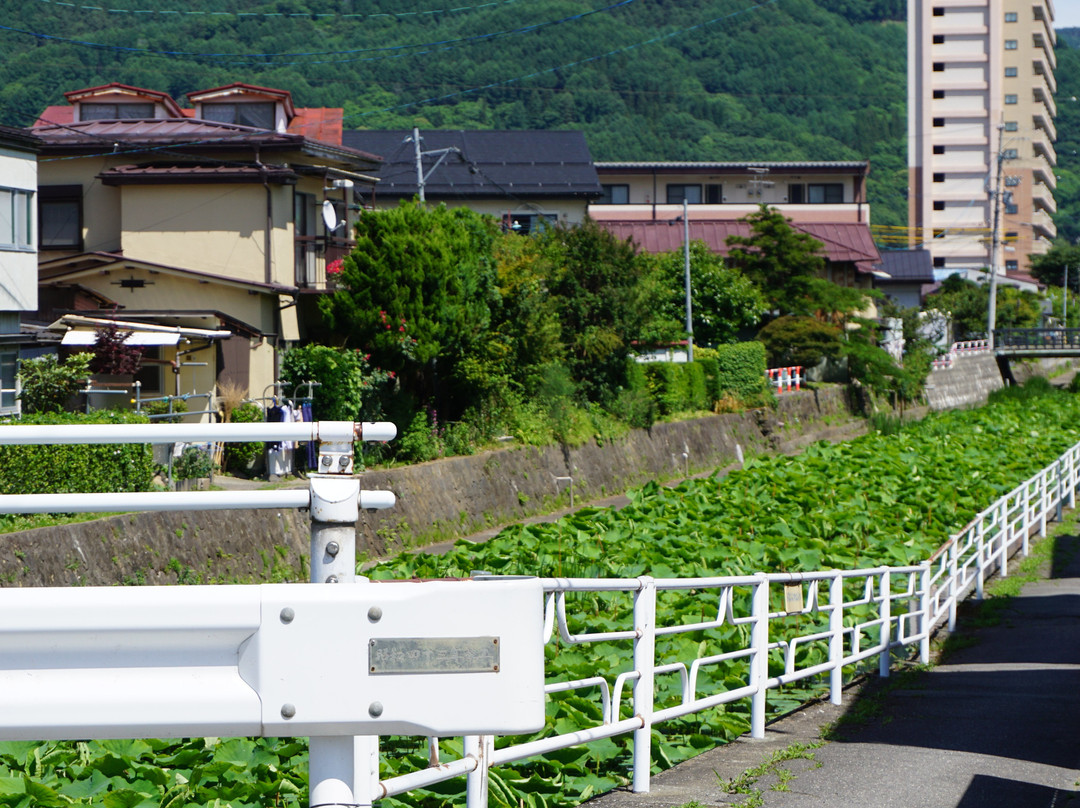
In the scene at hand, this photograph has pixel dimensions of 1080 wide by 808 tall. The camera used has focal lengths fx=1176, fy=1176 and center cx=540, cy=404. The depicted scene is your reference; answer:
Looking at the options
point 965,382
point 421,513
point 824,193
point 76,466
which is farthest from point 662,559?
point 824,193

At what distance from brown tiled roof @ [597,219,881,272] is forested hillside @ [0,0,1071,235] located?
21.8m

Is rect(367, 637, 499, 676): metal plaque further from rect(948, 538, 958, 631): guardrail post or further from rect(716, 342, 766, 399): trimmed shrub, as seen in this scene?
rect(716, 342, 766, 399): trimmed shrub

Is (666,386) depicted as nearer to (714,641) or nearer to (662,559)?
(662,559)

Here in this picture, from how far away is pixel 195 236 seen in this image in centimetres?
2556

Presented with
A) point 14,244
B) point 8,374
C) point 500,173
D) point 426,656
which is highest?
point 500,173

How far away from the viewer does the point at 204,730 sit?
2078 millimetres

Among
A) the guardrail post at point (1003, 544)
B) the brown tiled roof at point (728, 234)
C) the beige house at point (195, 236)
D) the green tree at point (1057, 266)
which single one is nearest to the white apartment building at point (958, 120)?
the green tree at point (1057, 266)

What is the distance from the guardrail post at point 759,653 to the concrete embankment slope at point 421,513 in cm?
863

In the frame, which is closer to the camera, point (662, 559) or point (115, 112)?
point (662, 559)

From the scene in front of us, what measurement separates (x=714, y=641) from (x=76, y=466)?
30.4 feet

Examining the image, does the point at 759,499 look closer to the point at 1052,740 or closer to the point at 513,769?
the point at 1052,740

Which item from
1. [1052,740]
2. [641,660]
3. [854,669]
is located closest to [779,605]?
[854,669]

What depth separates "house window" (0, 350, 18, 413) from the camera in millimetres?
19266

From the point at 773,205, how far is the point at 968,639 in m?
47.2
